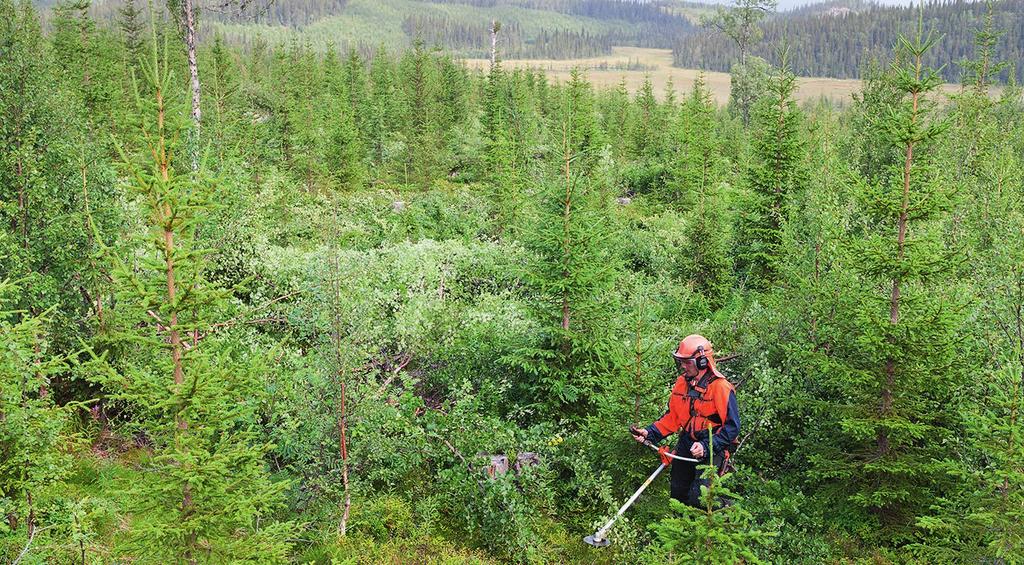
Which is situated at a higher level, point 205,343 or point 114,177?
point 114,177

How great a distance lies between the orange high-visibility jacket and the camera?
23.0 ft

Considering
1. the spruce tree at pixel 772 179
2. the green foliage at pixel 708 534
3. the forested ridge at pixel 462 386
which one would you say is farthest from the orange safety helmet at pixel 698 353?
the spruce tree at pixel 772 179

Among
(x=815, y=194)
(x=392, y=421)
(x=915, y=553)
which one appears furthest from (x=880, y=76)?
(x=392, y=421)

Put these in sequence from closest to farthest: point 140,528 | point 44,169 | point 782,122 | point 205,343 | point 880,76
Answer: point 140,528
point 205,343
point 44,169
point 782,122
point 880,76

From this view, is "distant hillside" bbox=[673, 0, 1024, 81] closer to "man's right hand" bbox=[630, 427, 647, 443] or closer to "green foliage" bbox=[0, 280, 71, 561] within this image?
"man's right hand" bbox=[630, 427, 647, 443]

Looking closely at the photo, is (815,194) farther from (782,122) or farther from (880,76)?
(880,76)

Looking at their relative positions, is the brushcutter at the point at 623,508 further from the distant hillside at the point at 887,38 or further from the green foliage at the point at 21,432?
the distant hillside at the point at 887,38

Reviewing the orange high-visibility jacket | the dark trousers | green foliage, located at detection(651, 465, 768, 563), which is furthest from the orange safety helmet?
green foliage, located at detection(651, 465, 768, 563)

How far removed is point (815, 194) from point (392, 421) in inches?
352

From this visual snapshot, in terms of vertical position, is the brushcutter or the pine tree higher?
the pine tree

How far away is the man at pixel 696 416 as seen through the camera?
701cm

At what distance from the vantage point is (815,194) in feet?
40.6

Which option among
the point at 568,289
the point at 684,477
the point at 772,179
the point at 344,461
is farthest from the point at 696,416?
the point at 772,179

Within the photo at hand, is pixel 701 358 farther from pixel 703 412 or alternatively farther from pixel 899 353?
pixel 899 353
